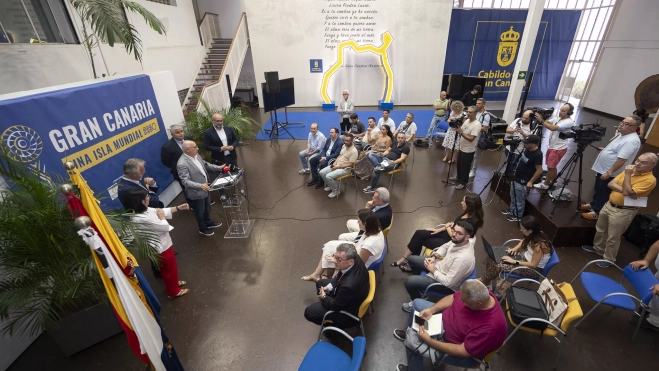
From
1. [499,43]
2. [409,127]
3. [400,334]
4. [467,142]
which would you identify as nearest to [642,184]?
[467,142]

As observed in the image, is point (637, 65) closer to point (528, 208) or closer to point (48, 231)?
point (528, 208)

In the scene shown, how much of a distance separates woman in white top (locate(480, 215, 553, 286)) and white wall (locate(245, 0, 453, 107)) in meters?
10.2

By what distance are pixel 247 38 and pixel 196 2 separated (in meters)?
2.95

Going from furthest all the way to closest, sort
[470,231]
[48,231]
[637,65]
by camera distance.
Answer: [637,65] → [470,231] → [48,231]

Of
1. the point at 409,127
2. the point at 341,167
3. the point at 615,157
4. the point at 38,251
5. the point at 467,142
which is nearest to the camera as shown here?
the point at 38,251

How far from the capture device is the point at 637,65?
9.56 meters

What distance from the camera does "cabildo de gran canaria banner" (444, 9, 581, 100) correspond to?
36.3 ft

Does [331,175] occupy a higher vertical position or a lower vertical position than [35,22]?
lower

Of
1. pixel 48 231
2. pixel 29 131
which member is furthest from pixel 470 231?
pixel 29 131

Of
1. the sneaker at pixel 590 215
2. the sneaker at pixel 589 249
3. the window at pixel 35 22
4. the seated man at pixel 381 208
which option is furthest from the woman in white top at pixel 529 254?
the window at pixel 35 22

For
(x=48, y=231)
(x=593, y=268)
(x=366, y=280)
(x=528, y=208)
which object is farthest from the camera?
(x=528, y=208)

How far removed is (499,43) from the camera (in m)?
11.4

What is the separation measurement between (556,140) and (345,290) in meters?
4.93

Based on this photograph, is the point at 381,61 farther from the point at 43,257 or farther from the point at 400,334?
the point at 43,257
